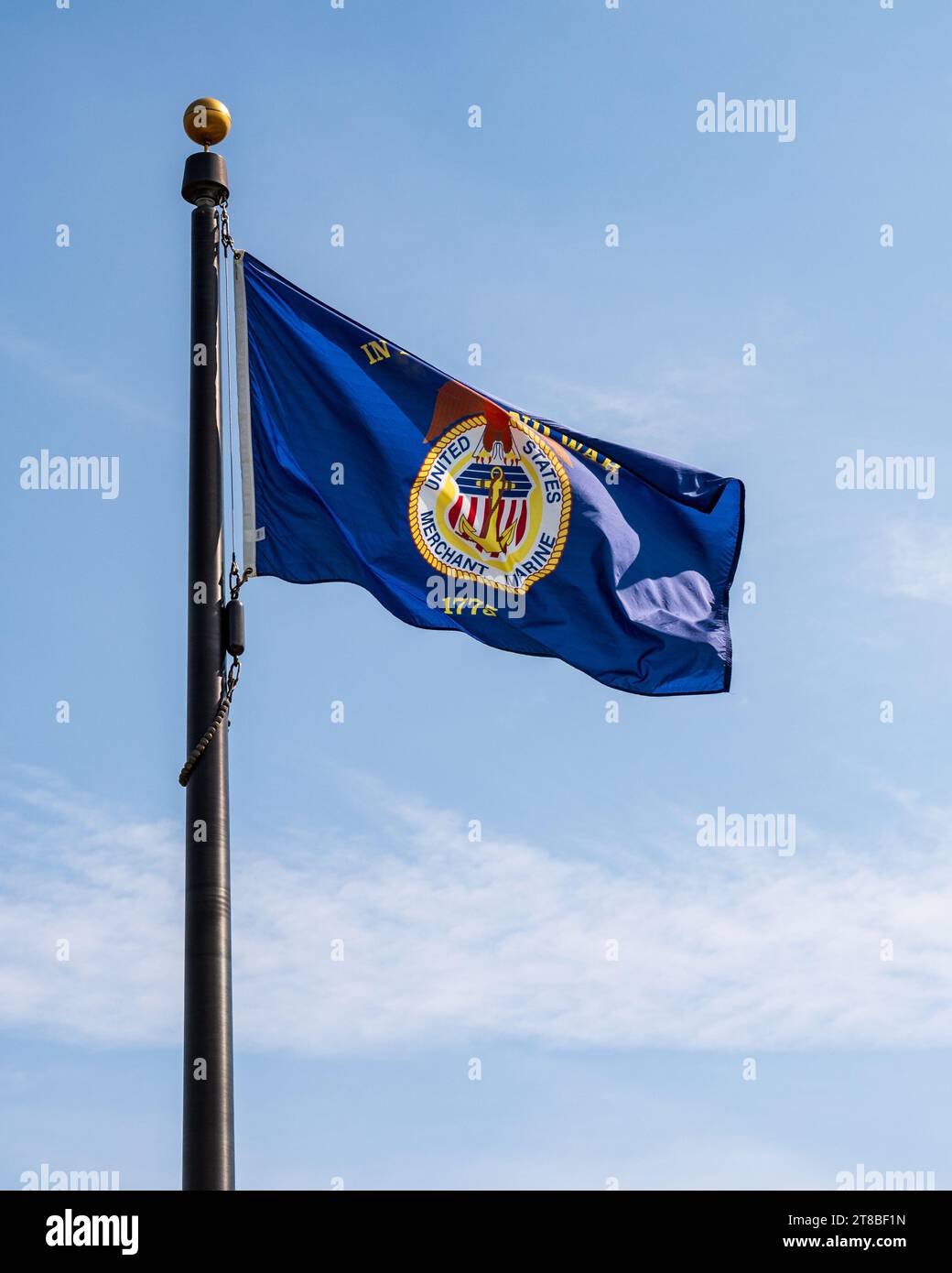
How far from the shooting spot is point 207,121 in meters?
11.9

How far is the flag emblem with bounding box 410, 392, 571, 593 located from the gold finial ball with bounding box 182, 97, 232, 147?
2.82 meters

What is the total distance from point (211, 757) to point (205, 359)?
102 inches

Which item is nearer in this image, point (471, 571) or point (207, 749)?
point (207, 749)

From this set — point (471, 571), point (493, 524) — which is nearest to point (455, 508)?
point (493, 524)

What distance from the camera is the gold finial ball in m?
11.8

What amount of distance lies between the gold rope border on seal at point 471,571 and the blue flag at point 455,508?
0.04ft

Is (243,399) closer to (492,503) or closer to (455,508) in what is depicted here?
(455,508)

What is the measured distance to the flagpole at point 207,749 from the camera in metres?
9.62

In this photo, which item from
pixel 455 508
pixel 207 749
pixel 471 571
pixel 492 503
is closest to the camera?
pixel 207 749

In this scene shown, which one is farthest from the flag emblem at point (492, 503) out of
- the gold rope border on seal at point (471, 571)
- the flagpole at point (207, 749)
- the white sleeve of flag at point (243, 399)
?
the flagpole at point (207, 749)

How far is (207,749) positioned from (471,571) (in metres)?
3.72

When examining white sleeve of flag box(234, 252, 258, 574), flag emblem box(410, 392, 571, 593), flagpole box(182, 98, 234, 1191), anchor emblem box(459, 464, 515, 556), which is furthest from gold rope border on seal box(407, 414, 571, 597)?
flagpole box(182, 98, 234, 1191)

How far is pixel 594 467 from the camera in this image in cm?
1470
